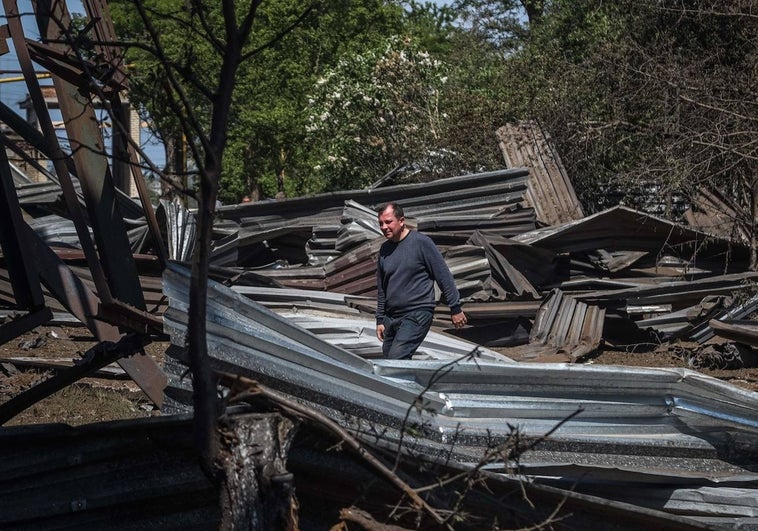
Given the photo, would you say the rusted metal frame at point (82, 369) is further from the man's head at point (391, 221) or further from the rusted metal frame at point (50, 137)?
the man's head at point (391, 221)

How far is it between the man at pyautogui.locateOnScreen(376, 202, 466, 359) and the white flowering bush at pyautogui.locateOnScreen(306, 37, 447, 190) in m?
8.62

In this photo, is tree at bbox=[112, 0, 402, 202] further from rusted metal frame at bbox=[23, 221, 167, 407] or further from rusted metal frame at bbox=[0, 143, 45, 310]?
rusted metal frame at bbox=[0, 143, 45, 310]

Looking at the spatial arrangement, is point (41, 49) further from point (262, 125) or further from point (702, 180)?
point (262, 125)

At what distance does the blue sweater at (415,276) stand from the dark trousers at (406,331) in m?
0.05

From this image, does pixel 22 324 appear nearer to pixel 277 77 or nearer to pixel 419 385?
pixel 419 385

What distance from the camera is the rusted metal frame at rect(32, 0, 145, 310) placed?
5230 mm

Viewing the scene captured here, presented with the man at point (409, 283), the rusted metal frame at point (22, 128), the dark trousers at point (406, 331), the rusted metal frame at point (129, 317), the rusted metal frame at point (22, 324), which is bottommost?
the dark trousers at point (406, 331)

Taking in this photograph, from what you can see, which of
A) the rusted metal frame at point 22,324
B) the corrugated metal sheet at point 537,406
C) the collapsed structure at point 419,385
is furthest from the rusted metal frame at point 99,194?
the corrugated metal sheet at point 537,406

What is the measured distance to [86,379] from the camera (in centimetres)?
867

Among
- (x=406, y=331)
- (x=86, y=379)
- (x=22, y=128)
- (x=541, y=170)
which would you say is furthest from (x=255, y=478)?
(x=541, y=170)

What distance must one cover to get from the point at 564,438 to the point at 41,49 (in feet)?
10.8

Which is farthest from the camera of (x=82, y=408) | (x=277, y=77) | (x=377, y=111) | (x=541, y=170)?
(x=277, y=77)

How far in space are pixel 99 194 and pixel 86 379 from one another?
377cm

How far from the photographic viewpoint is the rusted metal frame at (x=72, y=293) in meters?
5.18
